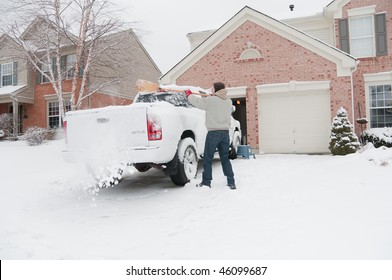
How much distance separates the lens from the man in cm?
533

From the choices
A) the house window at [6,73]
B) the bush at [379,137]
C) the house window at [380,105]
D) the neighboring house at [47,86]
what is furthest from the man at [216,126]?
the house window at [6,73]

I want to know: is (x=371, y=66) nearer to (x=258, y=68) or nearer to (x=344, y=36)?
(x=344, y=36)

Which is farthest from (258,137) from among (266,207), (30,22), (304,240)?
(30,22)

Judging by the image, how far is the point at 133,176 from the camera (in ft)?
23.3

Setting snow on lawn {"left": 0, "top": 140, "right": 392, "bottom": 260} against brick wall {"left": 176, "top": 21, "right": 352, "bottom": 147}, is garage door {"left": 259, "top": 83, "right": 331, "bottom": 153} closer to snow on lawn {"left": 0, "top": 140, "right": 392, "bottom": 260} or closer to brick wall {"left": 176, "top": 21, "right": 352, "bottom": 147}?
brick wall {"left": 176, "top": 21, "right": 352, "bottom": 147}

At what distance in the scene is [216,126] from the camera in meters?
5.34

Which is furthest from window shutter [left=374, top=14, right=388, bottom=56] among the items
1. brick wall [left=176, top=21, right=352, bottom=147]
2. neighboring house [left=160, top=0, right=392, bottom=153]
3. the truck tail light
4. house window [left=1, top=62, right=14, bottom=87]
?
house window [left=1, top=62, right=14, bottom=87]

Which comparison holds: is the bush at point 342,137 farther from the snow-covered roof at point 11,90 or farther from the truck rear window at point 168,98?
the snow-covered roof at point 11,90

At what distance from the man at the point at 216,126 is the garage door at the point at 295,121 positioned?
6604 millimetres

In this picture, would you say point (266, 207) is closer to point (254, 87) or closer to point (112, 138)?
point (112, 138)

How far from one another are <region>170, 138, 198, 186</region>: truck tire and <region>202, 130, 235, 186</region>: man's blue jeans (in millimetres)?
386

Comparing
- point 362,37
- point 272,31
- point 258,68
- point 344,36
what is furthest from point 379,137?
point 272,31

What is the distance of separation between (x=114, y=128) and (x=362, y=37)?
40.9 feet

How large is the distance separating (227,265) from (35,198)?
13.8 feet
